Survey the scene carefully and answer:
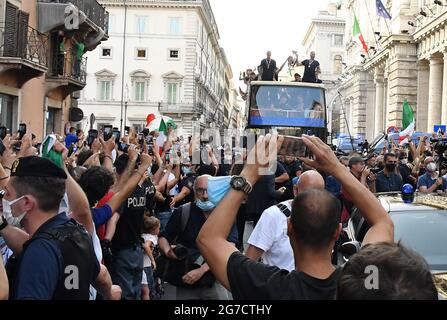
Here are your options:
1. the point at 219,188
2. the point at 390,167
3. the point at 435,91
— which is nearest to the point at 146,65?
the point at 435,91

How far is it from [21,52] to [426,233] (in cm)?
1715

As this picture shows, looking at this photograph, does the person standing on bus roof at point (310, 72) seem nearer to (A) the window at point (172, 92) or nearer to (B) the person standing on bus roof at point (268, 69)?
(B) the person standing on bus roof at point (268, 69)

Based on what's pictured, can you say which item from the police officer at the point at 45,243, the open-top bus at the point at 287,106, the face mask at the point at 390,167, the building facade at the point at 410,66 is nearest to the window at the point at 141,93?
the building facade at the point at 410,66

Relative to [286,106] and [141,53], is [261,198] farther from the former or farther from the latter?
[141,53]

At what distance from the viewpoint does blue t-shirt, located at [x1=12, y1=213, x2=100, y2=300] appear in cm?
308

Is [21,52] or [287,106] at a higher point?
[21,52]

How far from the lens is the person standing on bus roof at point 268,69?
21.5 meters

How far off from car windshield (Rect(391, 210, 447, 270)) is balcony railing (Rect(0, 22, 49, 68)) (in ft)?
53.8

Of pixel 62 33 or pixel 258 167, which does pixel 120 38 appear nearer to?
pixel 62 33

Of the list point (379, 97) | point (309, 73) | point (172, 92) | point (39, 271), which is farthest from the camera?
point (172, 92)

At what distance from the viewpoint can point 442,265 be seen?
570cm

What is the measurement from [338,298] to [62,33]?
81.1ft

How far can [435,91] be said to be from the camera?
A: 39.2 meters

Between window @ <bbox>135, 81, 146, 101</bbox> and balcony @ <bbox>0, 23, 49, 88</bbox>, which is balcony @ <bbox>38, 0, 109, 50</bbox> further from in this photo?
window @ <bbox>135, 81, 146, 101</bbox>
